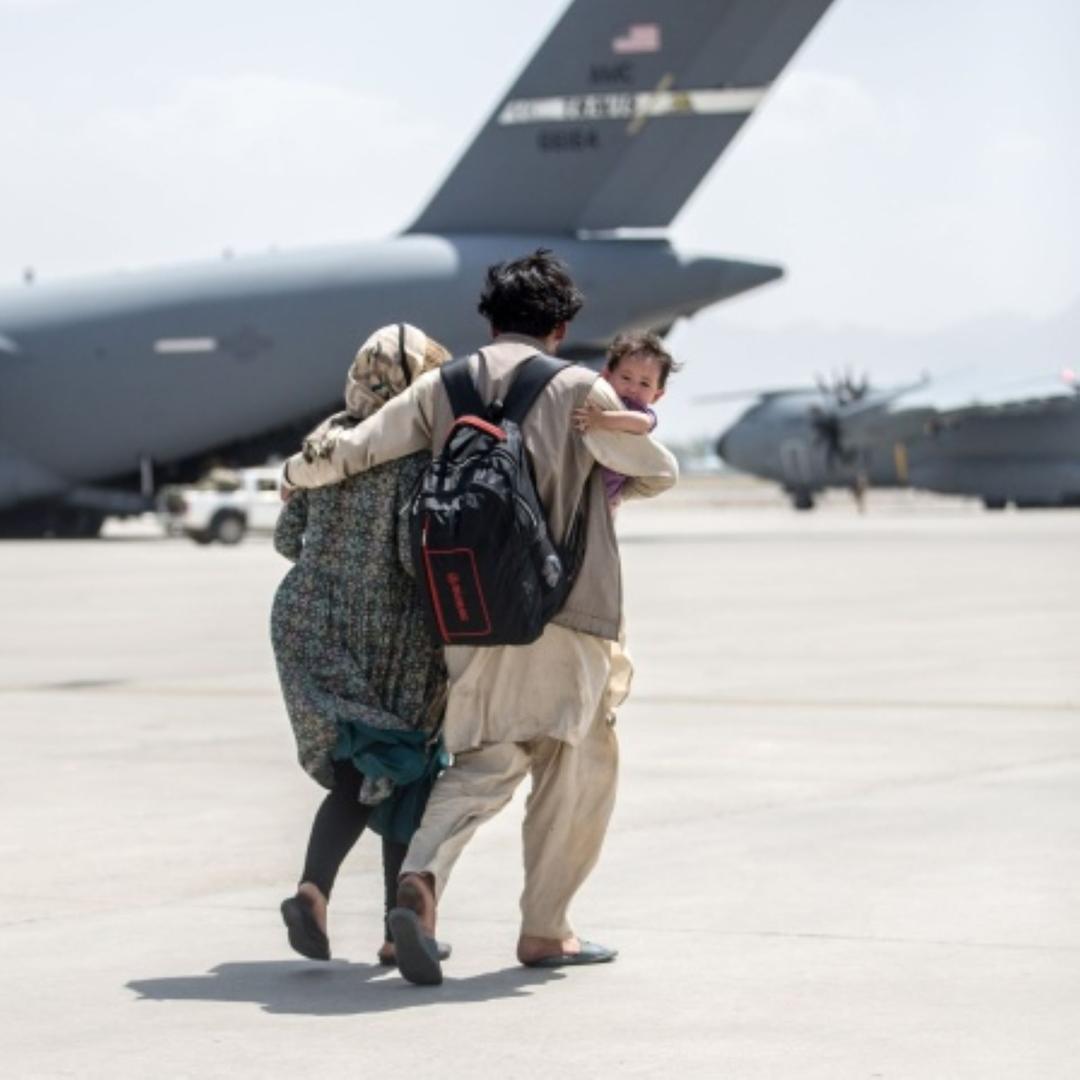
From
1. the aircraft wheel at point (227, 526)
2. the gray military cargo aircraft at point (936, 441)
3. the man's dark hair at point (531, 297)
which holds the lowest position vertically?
the man's dark hair at point (531, 297)

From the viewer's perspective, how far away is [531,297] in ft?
21.9

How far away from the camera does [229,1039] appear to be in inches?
223

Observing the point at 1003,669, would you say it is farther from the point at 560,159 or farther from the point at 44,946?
the point at 560,159

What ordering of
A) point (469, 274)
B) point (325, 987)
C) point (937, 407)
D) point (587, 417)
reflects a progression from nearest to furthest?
point (325, 987) → point (587, 417) → point (469, 274) → point (937, 407)

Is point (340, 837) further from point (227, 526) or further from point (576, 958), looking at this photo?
point (227, 526)

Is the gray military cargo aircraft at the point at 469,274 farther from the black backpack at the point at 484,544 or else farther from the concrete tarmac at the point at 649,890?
the black backpack at the point at 484,544

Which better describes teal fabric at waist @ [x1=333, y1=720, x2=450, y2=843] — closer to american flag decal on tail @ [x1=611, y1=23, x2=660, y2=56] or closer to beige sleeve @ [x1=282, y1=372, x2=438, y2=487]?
beige sleeve @ [x1=282, y1=372, x2=438, y2=487]

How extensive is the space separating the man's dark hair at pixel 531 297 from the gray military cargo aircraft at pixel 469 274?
106 feet

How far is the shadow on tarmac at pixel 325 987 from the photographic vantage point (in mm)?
6105

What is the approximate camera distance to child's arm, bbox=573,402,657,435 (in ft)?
21.1

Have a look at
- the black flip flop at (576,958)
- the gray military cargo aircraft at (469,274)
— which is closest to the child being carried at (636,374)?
the black flip flop at (576,958)

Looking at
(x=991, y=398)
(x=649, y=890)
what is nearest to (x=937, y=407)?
(x=991, y=398)

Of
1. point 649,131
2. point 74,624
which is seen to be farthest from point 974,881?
point 649,131

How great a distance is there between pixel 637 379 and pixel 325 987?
1761 mm
